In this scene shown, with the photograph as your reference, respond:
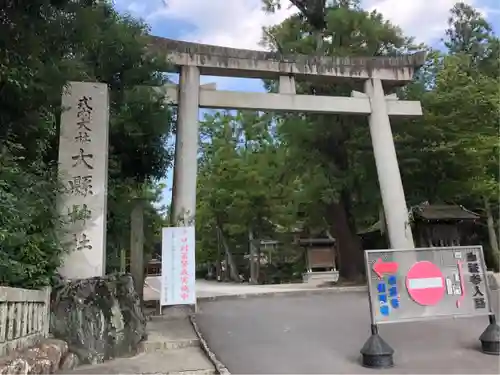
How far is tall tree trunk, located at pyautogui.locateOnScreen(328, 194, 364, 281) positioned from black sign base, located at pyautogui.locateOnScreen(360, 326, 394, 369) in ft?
36.6

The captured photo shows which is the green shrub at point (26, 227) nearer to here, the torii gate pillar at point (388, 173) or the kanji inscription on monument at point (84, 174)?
the kanji inscription on monument at point (84, 174)

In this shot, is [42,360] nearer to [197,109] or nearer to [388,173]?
[197,109]

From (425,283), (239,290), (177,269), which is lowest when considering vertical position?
(239,290)

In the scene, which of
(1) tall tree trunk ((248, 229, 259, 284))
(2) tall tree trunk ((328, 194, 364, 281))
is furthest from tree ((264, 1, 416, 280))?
(1) tall tree trunk ((248, 229, 259, 284))

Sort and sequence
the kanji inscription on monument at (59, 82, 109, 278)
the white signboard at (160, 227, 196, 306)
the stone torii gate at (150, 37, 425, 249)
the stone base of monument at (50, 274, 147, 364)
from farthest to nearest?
the stone torii gate at (150, 37, 425, 249) → the white signboard at (160, 227, 196, 306) → the kanji inscription on monument at (59, 82, 109, 278) → the stone base of monument at (50, 274, 147, 364)

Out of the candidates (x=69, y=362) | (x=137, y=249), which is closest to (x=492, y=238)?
(x=137, y=249)

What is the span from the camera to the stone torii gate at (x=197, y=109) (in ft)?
21.5

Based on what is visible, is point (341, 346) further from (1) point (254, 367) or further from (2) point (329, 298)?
(2) point (329, 298)

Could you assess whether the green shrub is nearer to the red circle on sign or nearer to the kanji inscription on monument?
the kanji inscription on monument

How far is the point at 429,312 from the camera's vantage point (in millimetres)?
5133

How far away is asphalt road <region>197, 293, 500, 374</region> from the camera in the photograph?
487cm

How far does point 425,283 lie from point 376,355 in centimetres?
107

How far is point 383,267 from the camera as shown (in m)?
5.15

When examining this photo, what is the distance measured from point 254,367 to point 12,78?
4241 mm
